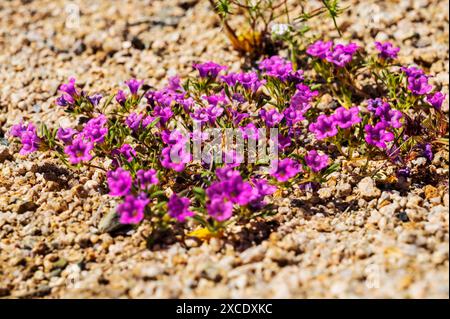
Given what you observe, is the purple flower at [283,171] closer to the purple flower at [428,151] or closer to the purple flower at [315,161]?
the purple flower at [315,161]

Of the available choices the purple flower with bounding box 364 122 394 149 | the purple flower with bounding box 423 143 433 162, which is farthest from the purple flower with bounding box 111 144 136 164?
the purple flower with bounding box 423 143 433 162

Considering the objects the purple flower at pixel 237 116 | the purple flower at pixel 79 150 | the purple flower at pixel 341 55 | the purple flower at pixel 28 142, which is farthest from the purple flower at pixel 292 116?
the purple flower at pixel 28 142

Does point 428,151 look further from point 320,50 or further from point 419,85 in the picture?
point 320,50

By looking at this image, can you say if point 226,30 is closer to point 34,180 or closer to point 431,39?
point 431,39

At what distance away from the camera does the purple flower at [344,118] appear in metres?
3.50

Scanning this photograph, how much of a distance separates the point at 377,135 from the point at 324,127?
350 millimetres

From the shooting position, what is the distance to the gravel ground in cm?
289

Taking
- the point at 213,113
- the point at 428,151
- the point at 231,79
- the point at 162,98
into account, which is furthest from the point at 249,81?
the point at 428,151

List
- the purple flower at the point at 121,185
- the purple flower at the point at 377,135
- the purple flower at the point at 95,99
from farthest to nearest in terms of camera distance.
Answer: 1. the purple flower at the point at 95,99
2. the purple flower at the point at 377,135
3. the purple flower at the point at 121,185

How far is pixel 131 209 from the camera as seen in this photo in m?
3.12

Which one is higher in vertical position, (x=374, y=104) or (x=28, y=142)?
(x=374, y=104)
